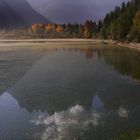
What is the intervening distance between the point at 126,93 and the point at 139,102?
3.47 metres

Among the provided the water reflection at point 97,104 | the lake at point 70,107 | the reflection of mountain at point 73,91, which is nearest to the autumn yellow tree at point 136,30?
the reflection of mountain at point 73,91

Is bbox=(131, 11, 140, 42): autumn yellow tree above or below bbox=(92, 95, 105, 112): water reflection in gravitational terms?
below

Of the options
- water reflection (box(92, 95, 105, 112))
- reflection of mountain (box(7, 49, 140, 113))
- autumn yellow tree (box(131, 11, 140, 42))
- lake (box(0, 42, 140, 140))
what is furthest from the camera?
autumn yellow tree (box(131, 11, 140, 42))

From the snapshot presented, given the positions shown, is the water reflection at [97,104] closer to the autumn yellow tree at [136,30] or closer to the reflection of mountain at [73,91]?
the reflection of mountain at [73,91]

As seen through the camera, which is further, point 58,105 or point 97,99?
point 97,99

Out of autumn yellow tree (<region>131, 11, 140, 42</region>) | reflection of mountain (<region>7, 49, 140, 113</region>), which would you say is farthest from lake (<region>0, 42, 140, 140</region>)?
autumn yellow tree (<region>131, 11, 140, 42</region>)

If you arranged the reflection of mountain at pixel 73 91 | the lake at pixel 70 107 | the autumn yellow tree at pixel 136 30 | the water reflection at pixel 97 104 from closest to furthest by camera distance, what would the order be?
1. the lake at pixel 70 107
2. the water reflection at pixel 97 104
3. the reflection of mountain at pixel 73 91
4. the autumn yellow tree at pixel 136 30

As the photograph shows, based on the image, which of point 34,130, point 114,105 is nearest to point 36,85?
point 114,105

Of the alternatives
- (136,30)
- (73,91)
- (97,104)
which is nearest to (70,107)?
(97,104)

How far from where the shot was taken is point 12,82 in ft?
110

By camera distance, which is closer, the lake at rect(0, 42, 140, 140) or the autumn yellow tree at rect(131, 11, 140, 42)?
the lake at rect(0, 42, 140, 140)

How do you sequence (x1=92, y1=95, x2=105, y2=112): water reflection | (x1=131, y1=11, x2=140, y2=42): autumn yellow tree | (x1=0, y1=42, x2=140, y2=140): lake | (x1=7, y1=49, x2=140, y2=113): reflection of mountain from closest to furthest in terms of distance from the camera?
1. (x1=0, y1=42, x2=140, y2=140): lake
2. (x1=92, y1=95, x2=105, y2=112): water reflection
3. (x1=7, y1=49, x2=140, y2=113): reflection of mountain
4. (x1=131, y1=11, x2=140, y2=42): autumn yellow tree

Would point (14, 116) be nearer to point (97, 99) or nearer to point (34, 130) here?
point (34, 130)

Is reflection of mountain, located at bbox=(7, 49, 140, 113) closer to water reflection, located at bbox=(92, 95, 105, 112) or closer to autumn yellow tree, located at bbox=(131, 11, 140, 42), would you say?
water reflection, located at bbox=(92, 95, 105, 112)
